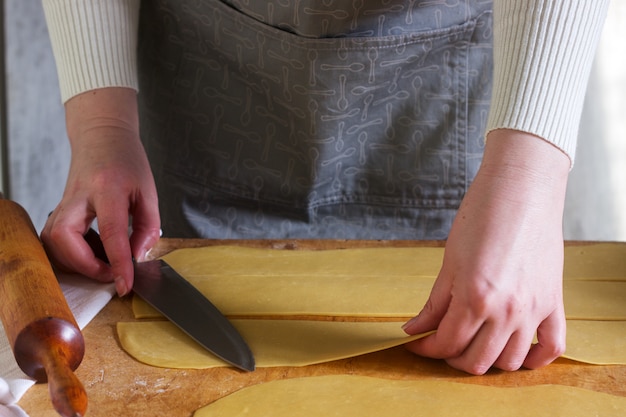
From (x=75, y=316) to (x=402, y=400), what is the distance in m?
0.44

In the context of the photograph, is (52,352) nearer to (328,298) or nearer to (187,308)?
(187,308)

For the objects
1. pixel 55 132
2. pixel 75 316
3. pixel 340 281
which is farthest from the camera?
pixel 55 132

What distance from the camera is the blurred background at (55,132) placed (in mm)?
2275

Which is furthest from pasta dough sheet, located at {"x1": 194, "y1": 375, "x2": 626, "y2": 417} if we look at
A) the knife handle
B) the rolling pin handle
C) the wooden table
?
the knife handle

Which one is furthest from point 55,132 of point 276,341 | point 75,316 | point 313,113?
point 276,341

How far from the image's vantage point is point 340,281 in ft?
3.58

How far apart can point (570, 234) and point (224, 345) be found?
224 cm

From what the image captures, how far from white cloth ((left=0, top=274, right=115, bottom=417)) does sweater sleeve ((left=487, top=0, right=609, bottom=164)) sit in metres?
0.56

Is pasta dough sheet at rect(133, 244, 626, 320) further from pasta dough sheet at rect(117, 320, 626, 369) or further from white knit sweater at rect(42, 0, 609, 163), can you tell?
white knit sweater at rect(42, 0, 609, 163)

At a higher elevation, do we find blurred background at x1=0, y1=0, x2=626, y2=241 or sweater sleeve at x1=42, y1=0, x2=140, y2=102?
sweater sleeve at x1=42, y1=0, x2=140, y2=102

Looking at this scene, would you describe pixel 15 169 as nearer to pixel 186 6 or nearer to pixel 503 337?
pixel 186 6

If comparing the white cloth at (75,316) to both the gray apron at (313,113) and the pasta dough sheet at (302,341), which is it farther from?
the gray apron at (313,113)

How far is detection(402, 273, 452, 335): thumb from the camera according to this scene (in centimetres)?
84

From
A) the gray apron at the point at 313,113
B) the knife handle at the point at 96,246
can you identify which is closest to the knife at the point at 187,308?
the knife handle at the point at 96,246
